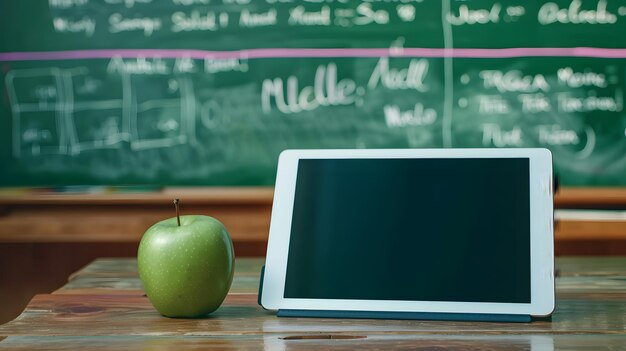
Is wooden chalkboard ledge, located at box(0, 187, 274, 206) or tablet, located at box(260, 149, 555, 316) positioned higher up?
tablet, located at box(260, 149, 555, 316)

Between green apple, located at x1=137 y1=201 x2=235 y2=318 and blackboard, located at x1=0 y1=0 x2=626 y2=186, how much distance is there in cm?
169

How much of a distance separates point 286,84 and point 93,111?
636 millimetres

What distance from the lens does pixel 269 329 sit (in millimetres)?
1010

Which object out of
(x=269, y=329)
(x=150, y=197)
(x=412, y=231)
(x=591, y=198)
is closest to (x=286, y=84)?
(x=150, y=197)

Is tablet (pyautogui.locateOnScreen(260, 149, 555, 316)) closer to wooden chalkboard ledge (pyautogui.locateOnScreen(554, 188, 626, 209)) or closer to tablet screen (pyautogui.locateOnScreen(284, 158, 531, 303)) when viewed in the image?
tablet screen (pyautogui.locateOnScreen(284, 158, 531, 303))

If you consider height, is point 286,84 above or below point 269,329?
above

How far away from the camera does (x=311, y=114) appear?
2.75m

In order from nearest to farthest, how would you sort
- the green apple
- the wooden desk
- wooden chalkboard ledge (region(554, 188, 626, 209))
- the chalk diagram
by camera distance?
the wooden desk
the green apple
wooden chalkboard ledge (region(554, 188, 626, 209))
the chalk diagram

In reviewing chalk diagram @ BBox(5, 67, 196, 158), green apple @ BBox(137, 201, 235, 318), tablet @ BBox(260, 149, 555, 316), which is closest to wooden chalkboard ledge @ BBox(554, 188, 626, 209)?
chalk diagram @ BBox(5, 67, 196, 158)

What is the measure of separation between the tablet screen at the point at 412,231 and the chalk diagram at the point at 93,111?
1.67m

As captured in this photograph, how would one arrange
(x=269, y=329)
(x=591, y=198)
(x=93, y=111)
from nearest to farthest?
(x=269, y=329) → (x=591, y=198) → (x=93, y=111)

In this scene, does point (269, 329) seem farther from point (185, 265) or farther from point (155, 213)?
point (155, 213)

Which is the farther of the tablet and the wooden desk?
the tablet

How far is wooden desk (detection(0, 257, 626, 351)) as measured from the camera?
937mm
